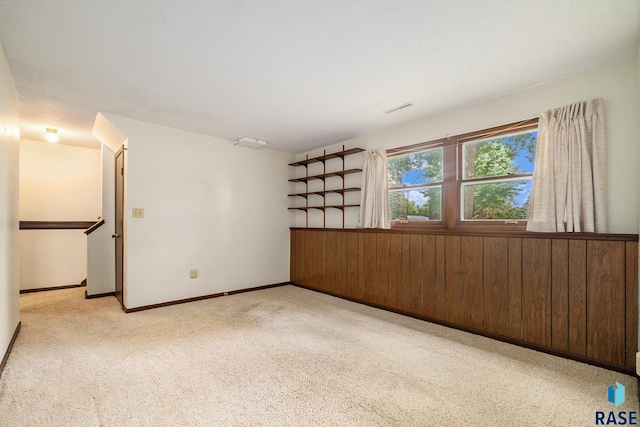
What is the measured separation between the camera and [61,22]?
1771 mm

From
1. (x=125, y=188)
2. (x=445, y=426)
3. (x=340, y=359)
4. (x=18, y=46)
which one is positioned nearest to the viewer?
(x=445, y=426)

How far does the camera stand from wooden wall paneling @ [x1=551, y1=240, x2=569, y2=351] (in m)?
2.33

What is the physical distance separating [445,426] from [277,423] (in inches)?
35.3

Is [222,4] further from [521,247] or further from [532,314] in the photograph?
[532,314]

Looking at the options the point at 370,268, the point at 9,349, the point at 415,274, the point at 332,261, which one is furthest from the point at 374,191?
the point at 9,349

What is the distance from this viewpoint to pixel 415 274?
3363 mm

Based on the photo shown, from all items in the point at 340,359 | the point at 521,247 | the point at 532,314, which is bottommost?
the point at 340,359

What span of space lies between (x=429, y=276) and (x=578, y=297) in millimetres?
1265

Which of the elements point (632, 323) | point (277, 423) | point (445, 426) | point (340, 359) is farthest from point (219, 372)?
point (632, 323)

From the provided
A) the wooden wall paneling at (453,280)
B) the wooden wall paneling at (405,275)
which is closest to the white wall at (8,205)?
the wooden wall paneling at (405,275)

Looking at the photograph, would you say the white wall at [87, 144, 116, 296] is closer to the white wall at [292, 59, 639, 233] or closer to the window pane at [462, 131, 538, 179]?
the window pane at [462, 131, 538, 179]

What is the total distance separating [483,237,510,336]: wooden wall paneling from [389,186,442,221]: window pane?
71 centimetres

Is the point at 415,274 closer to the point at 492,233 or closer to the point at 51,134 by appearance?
the point at 492,233

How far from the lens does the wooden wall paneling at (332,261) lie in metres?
4.31
